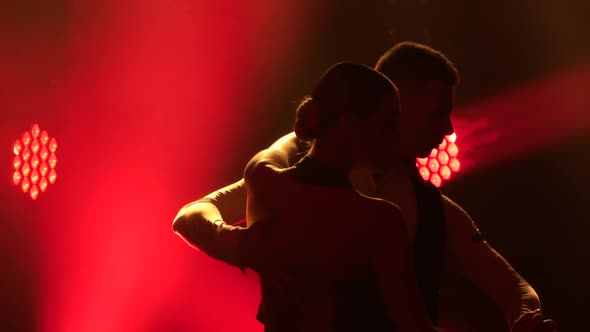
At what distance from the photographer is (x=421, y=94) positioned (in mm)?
1358

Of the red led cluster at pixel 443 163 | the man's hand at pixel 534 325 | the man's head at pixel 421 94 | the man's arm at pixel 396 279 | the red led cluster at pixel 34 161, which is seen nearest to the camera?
the man's arm at pixel 396 279

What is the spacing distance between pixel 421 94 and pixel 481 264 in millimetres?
306

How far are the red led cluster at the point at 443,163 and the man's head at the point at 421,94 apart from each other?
2.52 feet

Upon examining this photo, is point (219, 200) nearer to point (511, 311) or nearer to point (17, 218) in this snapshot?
point (511, 311)

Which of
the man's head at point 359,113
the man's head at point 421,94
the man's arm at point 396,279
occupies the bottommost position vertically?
the man's arm at point 396,279

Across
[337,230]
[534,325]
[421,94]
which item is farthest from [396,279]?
[421,94]

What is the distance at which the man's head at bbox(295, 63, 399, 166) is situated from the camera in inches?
42.1

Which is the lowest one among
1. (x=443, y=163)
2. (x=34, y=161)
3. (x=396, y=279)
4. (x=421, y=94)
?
(x=443, y=163)

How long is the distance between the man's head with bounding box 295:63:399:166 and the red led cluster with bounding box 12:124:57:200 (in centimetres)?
194

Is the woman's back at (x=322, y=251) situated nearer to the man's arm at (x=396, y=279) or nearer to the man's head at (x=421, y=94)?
the man's arm at (x=396, y=279)

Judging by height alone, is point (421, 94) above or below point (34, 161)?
above

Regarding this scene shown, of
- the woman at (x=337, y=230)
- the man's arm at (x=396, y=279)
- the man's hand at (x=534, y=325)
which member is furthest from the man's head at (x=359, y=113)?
the man's hand at (x=534, y=325)

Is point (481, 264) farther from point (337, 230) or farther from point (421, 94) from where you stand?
point (337, 230)

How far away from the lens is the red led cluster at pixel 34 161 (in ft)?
9.35
